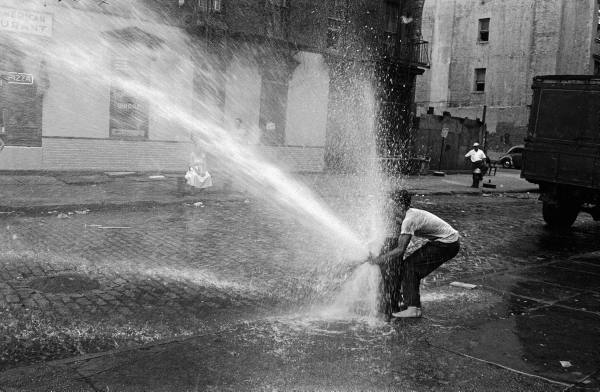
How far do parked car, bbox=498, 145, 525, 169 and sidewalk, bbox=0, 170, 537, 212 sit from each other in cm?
1465

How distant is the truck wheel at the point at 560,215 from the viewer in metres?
12.9

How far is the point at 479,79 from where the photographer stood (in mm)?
39188

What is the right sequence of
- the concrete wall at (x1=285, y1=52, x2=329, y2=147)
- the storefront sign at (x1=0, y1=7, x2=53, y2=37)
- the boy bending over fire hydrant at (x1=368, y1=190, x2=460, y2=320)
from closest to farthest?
the boy bending over fire hydrant at (x1=368, y1=190, x2=460, y2=320) → the storefront sign at (x1=0, y1=7, x2=53, y2=37) → the concrete wall at (x1=285, y1=52, x2=329, y2=147)

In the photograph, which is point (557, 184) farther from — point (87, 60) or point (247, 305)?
point (87, 60)

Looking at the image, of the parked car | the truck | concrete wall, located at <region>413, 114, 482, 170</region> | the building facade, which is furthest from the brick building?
the building facade

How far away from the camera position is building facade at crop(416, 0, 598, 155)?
3516 centimetres

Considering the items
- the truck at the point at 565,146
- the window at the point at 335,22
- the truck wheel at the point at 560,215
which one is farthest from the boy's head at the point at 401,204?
the window at the point at 335,22

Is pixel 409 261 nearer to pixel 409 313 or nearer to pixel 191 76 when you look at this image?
pixel 409 313

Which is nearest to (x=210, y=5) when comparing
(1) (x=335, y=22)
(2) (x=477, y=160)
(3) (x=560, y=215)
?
(1) (x=335, y=22)

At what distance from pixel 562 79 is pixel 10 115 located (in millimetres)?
14552

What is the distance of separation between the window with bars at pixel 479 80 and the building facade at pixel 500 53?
7 centimetres

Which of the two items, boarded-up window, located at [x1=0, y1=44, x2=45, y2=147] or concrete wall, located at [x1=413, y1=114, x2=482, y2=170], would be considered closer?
boarded-up window, located at [x1=0, y1=44, x2=45, y2=147]

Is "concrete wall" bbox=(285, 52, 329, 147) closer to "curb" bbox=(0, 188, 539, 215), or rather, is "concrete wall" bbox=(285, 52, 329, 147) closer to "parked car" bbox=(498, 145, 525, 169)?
"curb" bbox=(0, 188, 539, 215)

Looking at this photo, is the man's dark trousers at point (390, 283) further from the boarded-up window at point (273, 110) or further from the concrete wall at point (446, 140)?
the concrete wall at point (446, 140)
